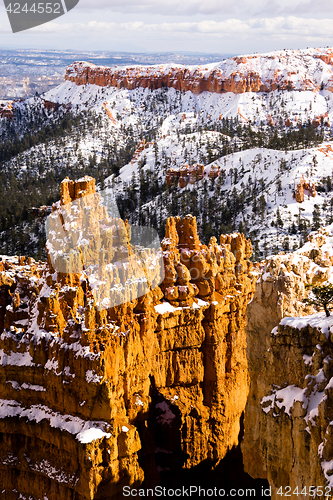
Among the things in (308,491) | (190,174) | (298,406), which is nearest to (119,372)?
(298,406)

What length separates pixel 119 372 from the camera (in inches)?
960

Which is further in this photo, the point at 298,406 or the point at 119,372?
the point at 119,372

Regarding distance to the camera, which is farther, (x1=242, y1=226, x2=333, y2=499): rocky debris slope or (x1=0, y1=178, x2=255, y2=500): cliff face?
(x1=0, y1=178, x2=255, y2=500): cliff face

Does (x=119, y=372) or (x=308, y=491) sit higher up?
(x=308, y=491)

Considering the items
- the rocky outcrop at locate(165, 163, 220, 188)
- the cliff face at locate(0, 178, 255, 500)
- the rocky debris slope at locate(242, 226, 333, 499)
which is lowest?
the rocky outcrop at locate(165, 163, 220, 188)

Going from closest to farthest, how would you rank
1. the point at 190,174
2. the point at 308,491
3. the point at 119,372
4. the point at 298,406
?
the point at 308,491 → the point at 298,406 → the point at 119,372 → the point at 190,174

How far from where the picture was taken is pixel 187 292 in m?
28.6

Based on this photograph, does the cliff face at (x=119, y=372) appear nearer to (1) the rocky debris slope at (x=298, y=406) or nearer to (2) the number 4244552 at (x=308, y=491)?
(1) the rocky debris slope at (x=298, y=406)

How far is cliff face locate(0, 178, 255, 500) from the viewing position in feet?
76.3

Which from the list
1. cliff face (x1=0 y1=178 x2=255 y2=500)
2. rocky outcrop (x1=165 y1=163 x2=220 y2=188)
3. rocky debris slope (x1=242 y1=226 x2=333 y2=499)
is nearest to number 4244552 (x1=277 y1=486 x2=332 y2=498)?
rocky debris slope (x1=242 y1=226 x2=333 y2=499)

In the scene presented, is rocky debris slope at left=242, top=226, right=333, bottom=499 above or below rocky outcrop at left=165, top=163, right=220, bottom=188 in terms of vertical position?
above

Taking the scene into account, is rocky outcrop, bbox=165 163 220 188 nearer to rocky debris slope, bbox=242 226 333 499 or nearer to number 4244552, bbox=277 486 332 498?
rocky debris slope, bbox=242 226 333 499

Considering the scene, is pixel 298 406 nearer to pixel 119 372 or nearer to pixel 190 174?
pixel 119 372

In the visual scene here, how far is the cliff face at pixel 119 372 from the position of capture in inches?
915
